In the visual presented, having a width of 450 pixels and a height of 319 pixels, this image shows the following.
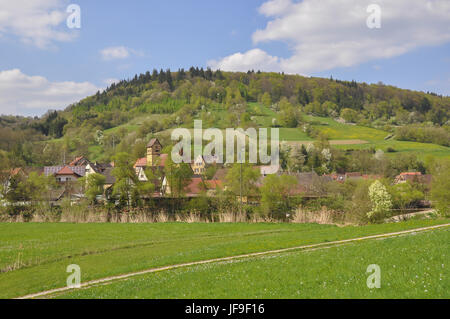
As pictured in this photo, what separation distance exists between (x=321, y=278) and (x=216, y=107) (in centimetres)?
13208

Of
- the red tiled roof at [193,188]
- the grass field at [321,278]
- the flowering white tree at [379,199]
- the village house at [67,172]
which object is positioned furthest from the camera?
the village house at [67,172]

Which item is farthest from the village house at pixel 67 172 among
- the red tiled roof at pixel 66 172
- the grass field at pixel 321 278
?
the grass field at pixel 321 278

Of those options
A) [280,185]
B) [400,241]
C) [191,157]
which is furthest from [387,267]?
[191,157]

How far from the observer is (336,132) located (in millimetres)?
112688

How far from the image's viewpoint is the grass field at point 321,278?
7977 mm

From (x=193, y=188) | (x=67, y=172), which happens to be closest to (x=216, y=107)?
(x=67, y=172)

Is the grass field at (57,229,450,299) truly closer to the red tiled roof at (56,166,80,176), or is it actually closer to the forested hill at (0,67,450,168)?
the red tiled roof at (56,166,80,176)

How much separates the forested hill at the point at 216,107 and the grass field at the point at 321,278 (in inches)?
3787

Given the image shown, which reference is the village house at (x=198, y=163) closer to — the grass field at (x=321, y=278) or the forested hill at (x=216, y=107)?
the forested hill at (x=216, y=107)

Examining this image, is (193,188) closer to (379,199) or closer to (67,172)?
(379,199)

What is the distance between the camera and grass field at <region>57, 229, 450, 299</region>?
7.98 metres

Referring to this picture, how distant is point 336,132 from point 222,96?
54.1 meters

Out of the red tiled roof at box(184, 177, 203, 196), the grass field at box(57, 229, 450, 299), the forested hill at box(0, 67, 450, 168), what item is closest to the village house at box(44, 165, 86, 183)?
the forested hill at box(0, 67, 450, 168)
